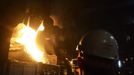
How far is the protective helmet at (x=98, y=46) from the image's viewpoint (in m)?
6.82

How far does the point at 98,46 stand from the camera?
6945 millimetres

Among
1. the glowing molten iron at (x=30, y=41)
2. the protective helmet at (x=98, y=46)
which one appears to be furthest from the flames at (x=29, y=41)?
the protective helmet at (x=98, y=46)

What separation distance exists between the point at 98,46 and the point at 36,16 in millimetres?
2175

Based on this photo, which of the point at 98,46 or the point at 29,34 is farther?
the point at 29,34

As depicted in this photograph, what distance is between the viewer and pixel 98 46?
695 centimetres

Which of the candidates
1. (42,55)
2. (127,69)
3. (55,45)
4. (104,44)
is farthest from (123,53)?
(104,44)

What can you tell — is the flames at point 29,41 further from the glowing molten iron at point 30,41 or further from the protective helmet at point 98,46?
the protective helmet at point 98,46

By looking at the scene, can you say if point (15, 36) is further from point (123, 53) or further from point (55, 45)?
point (123, 53)

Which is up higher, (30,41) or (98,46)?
(30,41)

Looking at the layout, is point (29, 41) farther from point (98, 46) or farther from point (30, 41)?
point (98, 46)

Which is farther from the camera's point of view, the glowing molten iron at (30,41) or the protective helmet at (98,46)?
the glowing molten iron at (30,41)

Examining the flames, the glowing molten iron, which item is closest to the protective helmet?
the flames

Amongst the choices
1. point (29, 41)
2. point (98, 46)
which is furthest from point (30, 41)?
point (98, 46)

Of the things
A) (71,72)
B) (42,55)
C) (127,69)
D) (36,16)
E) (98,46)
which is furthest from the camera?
(127,69)
